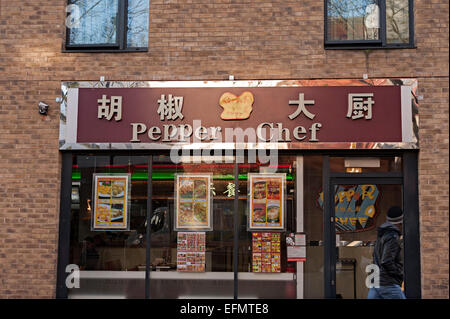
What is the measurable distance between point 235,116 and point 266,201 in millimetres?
1431

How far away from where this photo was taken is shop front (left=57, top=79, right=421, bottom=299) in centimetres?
795

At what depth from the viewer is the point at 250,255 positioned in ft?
26.3

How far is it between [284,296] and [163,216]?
227 centimetres

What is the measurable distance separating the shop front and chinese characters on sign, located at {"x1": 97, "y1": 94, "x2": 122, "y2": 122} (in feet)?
0.07

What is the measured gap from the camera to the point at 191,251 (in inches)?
319

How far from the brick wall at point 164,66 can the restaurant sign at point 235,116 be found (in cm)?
22

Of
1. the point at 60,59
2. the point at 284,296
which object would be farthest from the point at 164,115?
the point at 284,296

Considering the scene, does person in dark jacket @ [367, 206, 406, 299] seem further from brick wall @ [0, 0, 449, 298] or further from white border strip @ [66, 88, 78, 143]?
white border strip @ [66, 88, 78, 143]

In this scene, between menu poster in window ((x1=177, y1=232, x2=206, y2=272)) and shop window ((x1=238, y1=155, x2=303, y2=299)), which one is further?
menu poster in window ((x1=177, y1=232, x2=206, y2=272))

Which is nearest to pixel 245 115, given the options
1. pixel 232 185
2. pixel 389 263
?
pixel 232 185

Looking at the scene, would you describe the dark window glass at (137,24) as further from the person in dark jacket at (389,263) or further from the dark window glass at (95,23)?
the person in dark jacket at (389,263)

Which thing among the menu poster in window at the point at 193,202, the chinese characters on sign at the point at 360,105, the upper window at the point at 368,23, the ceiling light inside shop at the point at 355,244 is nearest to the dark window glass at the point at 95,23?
the menu poster in window at the point at 193,202

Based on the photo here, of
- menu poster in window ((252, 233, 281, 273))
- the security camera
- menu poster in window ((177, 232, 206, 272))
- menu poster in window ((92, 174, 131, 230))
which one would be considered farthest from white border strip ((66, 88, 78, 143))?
menu poster in window ((252, 233, 281, 273))

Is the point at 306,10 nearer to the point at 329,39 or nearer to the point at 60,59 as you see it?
the point at 329,39
